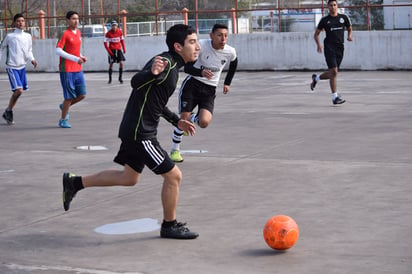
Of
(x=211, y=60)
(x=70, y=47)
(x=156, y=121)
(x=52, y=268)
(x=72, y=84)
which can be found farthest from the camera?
(x=72, y=84)

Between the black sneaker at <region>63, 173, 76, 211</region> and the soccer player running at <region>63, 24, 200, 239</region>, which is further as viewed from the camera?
the black sneaker at <region>63, 173, 76, 211</region>

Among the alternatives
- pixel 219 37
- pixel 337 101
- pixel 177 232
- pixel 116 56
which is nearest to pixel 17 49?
pixel 337 101

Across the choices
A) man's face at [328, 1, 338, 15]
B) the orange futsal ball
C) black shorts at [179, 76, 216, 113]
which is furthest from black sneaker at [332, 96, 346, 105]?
the orange futsal ball

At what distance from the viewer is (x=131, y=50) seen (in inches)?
1293

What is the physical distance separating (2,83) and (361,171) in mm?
20400

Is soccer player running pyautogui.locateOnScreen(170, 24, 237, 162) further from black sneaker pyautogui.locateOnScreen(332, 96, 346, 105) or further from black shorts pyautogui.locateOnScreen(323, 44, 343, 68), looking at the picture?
black shorts pyautogui.locateOnScreen(323, 44, 343, 68)

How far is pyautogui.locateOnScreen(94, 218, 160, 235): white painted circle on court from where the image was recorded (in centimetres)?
710

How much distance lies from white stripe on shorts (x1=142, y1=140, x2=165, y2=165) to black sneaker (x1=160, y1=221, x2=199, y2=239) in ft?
1.74

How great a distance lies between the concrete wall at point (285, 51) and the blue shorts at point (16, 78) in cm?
1451

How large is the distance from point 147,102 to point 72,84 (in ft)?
27.0

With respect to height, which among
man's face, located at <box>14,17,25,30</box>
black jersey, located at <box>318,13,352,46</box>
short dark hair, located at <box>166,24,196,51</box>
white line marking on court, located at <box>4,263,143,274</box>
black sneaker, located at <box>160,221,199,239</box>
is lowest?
white line marking on court, located at <box>4,263,143,274</box>

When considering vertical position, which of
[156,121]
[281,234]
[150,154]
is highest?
[156,121]

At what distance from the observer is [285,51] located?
2981cm

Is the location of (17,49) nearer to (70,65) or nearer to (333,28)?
(70,65)
